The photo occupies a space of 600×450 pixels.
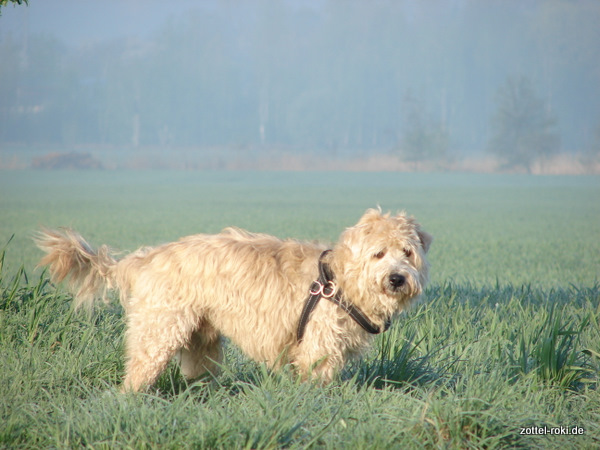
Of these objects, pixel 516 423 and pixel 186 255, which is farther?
pixel 186 255

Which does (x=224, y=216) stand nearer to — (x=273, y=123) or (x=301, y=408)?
(x=301, y=408)

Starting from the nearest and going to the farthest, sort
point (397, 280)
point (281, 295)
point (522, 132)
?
point (397, 280) < point (281, 295) < point (522, 132)

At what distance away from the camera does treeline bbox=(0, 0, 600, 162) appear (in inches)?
3612

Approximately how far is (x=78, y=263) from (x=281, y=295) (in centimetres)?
176

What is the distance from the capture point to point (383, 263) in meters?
4.38

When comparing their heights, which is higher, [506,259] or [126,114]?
[126,114]

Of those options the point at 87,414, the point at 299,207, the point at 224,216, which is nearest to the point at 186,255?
the point at 87,414

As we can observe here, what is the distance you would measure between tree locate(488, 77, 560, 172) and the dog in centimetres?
8008

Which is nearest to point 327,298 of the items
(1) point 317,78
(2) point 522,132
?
(2) point 522,132

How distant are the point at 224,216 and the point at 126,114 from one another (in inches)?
2841

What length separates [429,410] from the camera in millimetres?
3834

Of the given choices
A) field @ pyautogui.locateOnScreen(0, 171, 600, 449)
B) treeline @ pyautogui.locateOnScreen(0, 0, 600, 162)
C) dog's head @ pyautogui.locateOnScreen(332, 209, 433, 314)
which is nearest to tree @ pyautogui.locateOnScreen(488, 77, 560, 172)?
treeline @ pyautogui.locateOnScreen(0, 0, 600, 162)

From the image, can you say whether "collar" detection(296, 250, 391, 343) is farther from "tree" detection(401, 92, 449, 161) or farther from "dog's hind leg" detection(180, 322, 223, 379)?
"tree" detection(401, 92, 449, 161)

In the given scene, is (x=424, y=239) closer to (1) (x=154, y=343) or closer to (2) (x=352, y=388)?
(2) (x=352, y=388)
